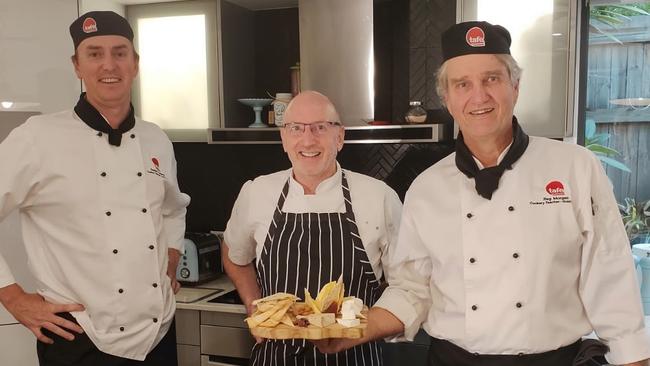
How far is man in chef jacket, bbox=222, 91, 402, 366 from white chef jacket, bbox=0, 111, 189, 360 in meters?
0.34

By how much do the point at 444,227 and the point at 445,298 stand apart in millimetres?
174

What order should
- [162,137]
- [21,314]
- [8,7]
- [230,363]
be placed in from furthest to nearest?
[230,363], [8,7], [162,137], [21,314]

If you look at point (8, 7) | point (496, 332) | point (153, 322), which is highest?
point (8, 7)

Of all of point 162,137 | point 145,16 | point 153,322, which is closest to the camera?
point 153,322

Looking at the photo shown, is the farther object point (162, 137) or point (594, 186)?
point (162, 137)

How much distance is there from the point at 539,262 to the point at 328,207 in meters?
0.70

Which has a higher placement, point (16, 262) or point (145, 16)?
point (145, 16)

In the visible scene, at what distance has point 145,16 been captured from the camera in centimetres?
285

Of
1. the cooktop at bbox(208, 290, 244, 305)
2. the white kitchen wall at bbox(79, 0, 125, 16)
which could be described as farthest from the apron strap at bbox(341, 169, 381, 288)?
the white kitchen wall at bbox(79, 0, 125, 16)

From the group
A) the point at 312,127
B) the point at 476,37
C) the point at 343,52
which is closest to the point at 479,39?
the point at 476,37

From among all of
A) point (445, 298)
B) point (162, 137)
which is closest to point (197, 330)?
point (162, 137)

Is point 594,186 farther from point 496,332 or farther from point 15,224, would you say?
point 15,224

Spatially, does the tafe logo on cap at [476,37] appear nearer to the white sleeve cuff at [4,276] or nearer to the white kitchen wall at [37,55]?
the white sleeve cuff at [4,276]

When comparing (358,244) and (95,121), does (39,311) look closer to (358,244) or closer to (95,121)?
(95,121)
